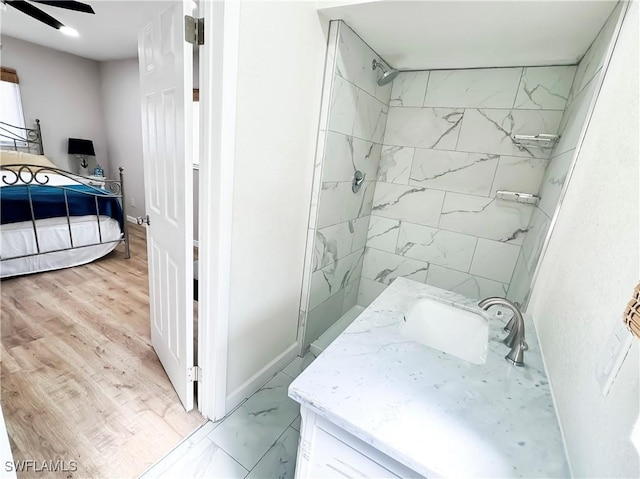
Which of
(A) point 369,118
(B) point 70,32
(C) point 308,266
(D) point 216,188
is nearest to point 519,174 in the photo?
(A) point 369,118

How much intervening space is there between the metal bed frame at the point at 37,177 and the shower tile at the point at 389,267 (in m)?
2.57

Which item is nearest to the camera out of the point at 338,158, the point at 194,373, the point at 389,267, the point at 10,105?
the point at 194,373

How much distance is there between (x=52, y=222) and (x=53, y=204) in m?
0.18

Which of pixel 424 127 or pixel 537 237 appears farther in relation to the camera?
pixel 424 127

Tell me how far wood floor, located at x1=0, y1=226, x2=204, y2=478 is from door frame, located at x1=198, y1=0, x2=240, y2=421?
0.31 meters

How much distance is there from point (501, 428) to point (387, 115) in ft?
6.93

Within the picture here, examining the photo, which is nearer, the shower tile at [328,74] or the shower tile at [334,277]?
the shower tile at [328,74]

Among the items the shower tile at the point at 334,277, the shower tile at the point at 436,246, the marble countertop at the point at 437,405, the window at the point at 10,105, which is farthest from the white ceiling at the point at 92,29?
the marble countertop at the point at 437,405

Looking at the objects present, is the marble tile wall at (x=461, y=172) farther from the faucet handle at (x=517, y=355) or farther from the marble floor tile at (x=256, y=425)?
the marble floor tile at (x=256, y=425)

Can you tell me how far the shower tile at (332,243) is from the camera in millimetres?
1871

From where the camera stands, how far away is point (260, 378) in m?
1.75

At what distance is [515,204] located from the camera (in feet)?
6.38

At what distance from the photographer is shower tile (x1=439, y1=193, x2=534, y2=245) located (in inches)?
76.9

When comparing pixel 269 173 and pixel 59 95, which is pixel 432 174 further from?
pixel 59 95
